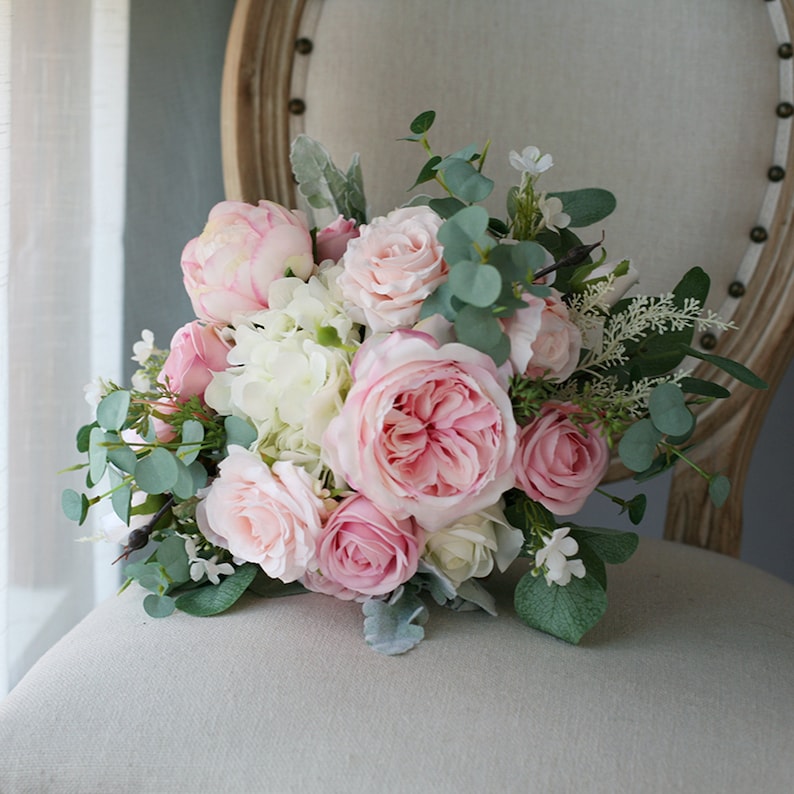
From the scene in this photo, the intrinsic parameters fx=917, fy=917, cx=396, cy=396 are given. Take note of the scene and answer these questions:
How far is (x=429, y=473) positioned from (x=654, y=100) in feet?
1.57

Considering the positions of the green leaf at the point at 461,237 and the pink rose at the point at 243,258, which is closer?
the green leaf at the point at 461,237

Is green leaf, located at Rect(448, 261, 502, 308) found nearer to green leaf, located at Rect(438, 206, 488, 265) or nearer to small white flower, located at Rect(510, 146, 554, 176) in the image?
green leaf, located at Rect(438, 206, 488, 265)

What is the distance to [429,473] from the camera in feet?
1.65

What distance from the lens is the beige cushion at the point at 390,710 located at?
17.0 inches

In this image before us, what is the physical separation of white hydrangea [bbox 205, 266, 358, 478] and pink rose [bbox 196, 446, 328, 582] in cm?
2

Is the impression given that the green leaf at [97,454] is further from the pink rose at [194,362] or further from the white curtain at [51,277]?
the white curtain at [51,277]

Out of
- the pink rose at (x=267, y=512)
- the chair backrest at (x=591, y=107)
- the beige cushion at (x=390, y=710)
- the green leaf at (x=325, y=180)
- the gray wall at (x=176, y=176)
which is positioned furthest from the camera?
the gray wall at (x=176, y=176)

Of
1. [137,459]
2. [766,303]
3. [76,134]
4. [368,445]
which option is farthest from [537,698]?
[76,134]

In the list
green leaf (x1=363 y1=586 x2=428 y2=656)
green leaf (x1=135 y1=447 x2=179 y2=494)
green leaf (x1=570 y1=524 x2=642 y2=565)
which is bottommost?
green leaf (x1=363 y1=586 x2=428 y2=656)

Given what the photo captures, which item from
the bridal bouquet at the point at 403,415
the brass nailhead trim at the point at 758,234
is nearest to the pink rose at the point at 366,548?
the bridal bouquet at the point at 403,415

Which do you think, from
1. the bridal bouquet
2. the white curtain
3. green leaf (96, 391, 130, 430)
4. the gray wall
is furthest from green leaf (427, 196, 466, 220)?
the gray wall

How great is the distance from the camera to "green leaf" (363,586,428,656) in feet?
1.69

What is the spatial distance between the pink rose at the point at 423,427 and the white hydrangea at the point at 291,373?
0.03m

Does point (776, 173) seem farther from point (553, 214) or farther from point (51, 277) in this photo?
point (51, 277)
